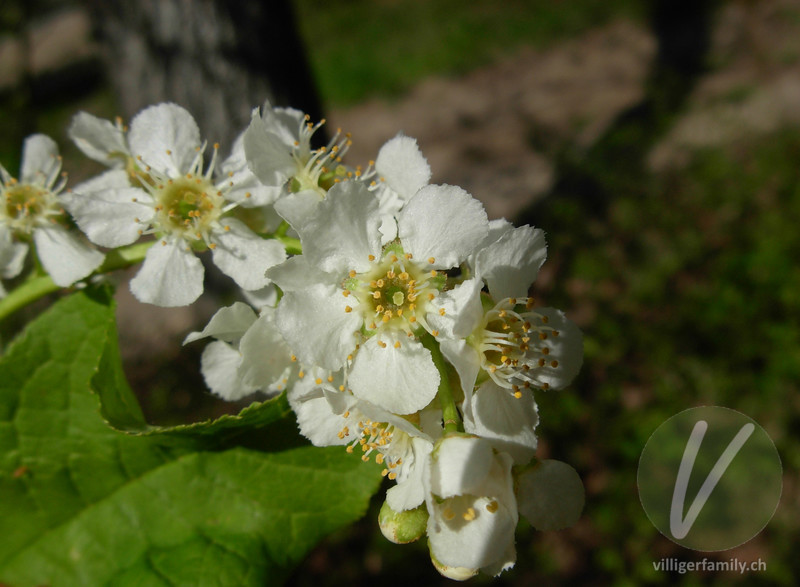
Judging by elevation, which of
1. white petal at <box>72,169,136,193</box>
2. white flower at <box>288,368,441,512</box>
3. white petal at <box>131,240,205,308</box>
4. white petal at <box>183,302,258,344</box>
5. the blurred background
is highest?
white petal at <box>72,169,136,193</box>

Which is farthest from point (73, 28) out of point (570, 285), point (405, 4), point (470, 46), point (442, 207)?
point (442, 207)

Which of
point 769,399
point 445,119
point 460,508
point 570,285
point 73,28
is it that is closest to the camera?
point 460,508

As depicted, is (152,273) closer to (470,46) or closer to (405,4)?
(470,46)

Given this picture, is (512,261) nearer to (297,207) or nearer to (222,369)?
(297,207)

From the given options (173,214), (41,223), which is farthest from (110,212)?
(41,223)

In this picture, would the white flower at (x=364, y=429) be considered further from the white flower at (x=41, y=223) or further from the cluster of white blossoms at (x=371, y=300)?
the white flower at (x=41, y=223)

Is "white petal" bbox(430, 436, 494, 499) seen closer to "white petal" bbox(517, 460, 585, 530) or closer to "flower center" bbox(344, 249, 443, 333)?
"white petal" bbox(517, 460, 585, 530)

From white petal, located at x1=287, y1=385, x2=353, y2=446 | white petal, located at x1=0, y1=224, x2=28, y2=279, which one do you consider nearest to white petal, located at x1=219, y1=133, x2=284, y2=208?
white petal, located at x1=287, y1=385, x2=353, y2=446
